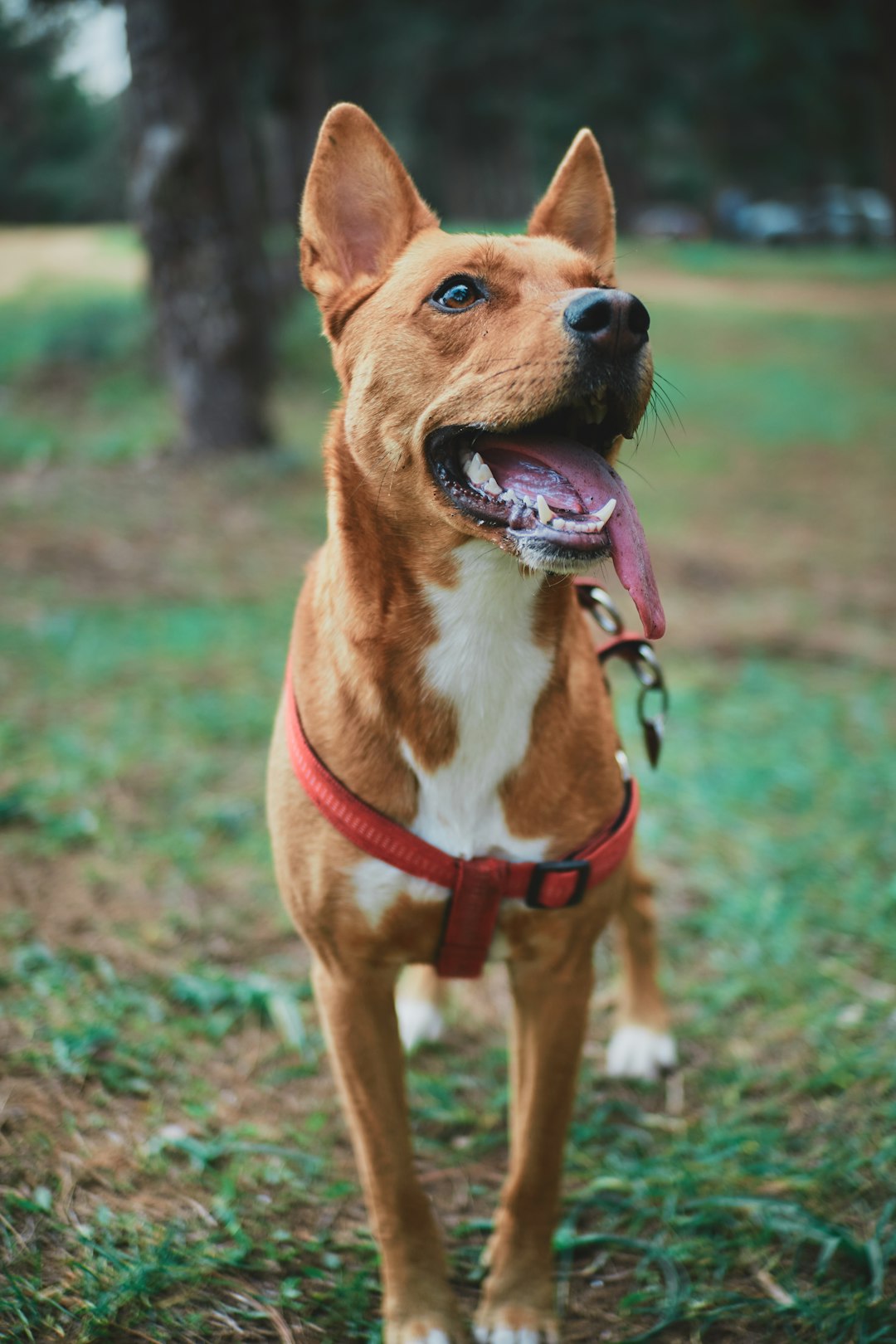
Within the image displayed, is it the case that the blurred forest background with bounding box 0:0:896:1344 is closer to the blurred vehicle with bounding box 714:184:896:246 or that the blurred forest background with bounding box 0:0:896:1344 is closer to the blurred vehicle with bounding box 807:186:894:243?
the blurred vehicle with bounding box 807:186:894:243

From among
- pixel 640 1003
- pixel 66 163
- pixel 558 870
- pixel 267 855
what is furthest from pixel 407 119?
pixel 558 870

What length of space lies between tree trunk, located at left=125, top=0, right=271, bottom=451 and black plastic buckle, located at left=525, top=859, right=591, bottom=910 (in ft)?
25.5

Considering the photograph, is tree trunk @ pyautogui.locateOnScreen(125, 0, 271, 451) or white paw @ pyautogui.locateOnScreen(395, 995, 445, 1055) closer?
white paw @ pyautogui.locateOnScreen(395, 995, 445, 1055)

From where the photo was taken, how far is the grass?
2459 mm

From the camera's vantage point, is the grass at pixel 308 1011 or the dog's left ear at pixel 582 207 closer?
the grass at pixel 308 1011

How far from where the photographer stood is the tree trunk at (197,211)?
27.8ft

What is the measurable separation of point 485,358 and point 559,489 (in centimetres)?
31

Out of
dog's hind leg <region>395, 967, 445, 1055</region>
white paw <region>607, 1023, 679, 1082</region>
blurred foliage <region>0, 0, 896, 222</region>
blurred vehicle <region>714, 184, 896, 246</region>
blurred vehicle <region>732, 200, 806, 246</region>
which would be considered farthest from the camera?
blurred vehicle <region>732, 200, 806, 246</region>

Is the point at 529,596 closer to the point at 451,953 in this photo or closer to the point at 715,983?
the point at 451,953

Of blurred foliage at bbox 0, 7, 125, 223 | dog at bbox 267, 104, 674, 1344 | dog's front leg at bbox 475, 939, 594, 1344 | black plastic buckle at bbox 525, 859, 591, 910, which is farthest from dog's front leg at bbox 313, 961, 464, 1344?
blurred foliage at bbox 0, 7, 125, 223

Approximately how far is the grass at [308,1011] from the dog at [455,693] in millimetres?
393

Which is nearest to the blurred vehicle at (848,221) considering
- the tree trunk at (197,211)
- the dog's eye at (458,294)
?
the tree trunk at (197,211)

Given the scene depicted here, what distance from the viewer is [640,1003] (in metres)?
3.34

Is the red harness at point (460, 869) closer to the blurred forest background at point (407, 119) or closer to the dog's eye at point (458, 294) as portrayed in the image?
the dog's eye at point (458, 294)
